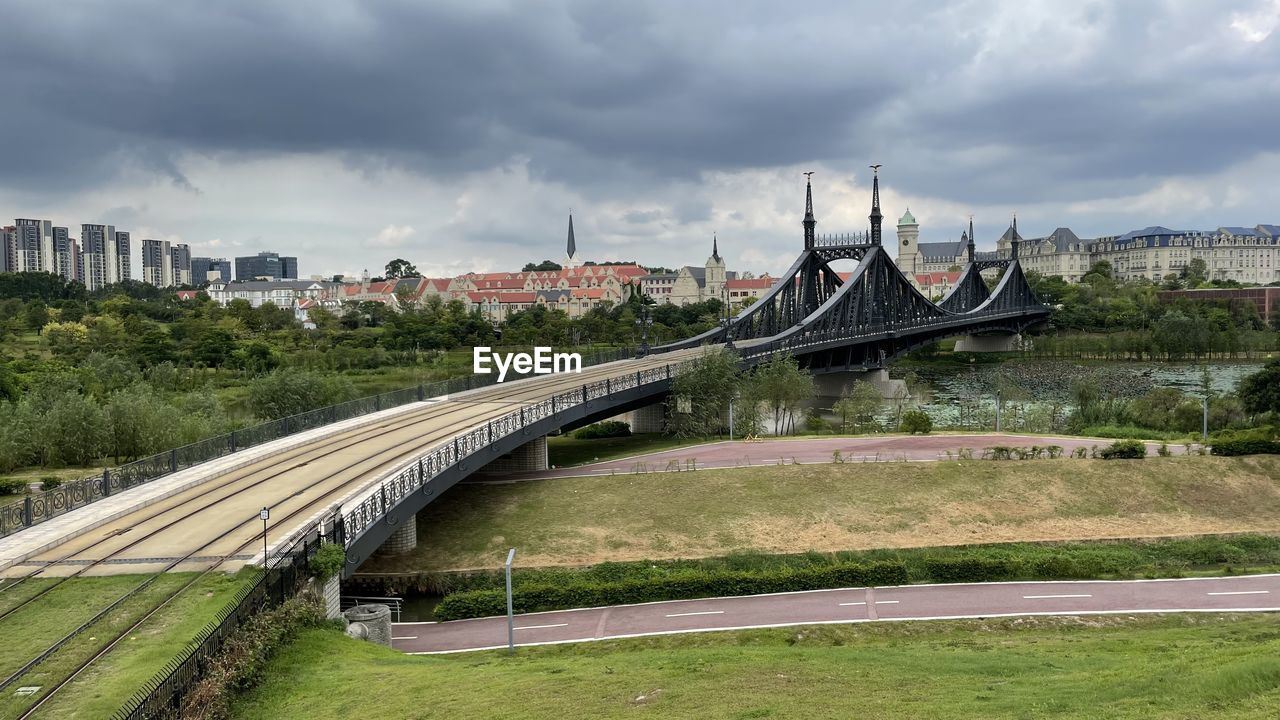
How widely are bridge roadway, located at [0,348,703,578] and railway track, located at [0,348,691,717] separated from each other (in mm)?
36

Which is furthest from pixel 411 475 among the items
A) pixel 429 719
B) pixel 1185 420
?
pixel 1185 420

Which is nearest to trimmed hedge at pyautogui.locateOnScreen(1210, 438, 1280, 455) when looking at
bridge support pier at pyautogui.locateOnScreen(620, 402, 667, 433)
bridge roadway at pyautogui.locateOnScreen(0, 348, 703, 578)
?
bridge support pier at pyautogui.locateOnScreen(620, 402, 667, 433)

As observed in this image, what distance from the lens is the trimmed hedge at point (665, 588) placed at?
26000 millimetres

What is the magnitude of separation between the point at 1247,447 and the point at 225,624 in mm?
39989

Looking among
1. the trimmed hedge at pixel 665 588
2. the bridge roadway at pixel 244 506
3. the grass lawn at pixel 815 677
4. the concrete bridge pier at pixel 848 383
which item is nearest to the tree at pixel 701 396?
the bridge roadway at pixel 244 506

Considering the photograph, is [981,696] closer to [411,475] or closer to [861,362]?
[411,475]

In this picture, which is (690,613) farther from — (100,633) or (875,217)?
(875,217)

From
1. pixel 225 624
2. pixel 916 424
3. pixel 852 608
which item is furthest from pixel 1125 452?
pixel 225 624

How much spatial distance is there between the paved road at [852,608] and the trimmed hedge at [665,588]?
1.10 ft

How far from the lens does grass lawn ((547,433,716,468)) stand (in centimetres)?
4588

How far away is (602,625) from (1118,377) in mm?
80923

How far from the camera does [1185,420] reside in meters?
50.8

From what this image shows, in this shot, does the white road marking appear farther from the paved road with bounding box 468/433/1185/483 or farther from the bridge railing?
the paved road with bounding box 468/433/1185/483

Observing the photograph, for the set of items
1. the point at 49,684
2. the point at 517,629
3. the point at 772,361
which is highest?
the point at 772,361
